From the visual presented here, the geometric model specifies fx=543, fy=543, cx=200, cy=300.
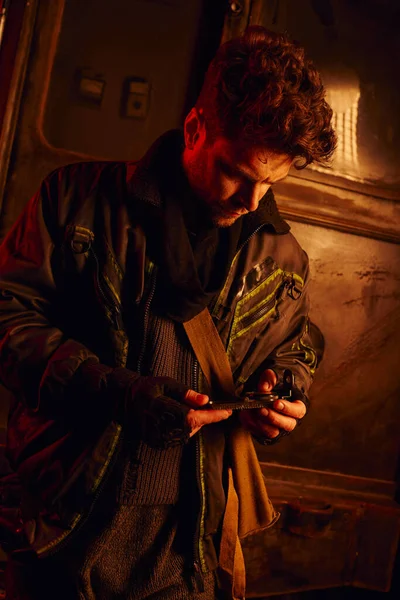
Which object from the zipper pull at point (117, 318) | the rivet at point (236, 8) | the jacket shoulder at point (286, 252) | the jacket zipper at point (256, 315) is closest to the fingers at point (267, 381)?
the jacket zipper at point (256, 315)

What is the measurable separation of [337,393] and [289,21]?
205cm

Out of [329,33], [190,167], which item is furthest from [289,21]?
[190,167]

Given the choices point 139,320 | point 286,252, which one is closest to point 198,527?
point 139,320

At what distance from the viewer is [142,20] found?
2725 mm

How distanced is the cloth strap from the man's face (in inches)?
14.2

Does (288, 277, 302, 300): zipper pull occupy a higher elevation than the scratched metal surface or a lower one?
higher

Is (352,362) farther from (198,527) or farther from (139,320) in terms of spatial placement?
(139,320)

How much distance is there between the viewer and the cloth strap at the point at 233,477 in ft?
5.94

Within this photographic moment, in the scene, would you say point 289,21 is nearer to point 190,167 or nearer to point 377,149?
point 377,149

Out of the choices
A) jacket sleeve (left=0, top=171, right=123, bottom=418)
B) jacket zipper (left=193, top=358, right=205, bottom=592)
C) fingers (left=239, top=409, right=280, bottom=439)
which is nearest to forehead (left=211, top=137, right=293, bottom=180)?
jacket sleeve (left=0, top=171, right=123, bottom=418)

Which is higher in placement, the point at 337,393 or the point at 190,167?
the point at 190,167

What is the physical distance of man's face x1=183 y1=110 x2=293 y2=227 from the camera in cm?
171

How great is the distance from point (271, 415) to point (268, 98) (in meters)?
0.99

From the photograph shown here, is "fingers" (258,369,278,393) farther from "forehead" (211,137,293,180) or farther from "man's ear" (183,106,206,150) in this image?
"man's ear" (183,106,206,150)
